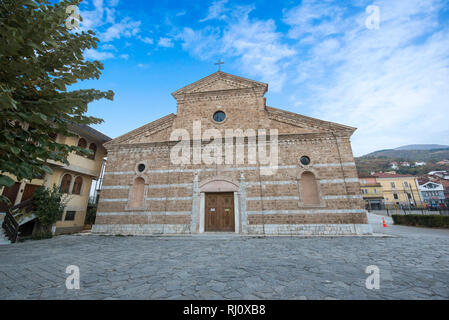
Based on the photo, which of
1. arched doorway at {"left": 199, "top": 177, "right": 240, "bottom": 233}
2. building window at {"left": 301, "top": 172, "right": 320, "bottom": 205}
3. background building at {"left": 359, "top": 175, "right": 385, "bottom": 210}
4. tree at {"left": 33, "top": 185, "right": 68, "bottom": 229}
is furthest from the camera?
background building at {"left": 359, "top": 175, "right": 385, "bottom": 210}

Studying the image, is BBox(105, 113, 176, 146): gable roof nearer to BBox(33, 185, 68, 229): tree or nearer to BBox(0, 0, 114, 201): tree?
BBox(33, 185, 68, 229): tree

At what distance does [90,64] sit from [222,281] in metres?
5.41

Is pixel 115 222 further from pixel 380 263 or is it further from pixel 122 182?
pixel 380 263

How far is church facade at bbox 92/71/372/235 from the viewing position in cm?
1211

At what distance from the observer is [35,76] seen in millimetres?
3486

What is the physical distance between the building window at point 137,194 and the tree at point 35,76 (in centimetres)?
1099

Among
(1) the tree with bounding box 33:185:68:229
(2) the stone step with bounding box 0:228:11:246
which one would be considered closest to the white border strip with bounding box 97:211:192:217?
(1) the tree with bounding box 33:185:68:229

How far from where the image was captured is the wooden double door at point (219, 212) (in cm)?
1279

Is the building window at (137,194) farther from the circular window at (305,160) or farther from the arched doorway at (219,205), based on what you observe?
the circular window at (305,160)

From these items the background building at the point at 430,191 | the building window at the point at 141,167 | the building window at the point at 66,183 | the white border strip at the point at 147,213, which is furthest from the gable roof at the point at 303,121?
the background building at the point at 430,191

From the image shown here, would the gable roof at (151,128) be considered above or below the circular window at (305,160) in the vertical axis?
above

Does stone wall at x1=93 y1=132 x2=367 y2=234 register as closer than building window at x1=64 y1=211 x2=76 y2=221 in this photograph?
Yes

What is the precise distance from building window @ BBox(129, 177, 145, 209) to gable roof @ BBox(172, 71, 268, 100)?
7390 mm
